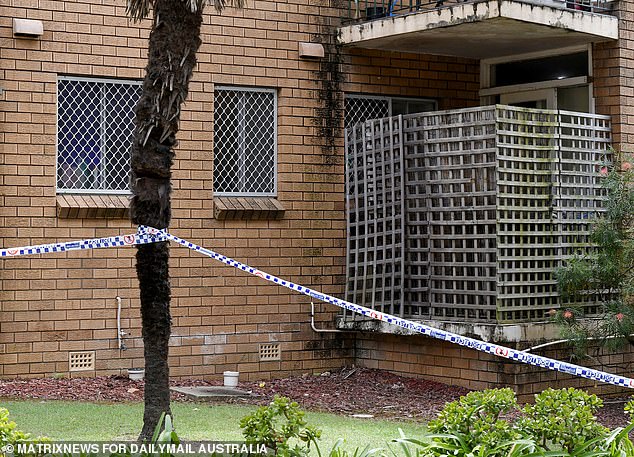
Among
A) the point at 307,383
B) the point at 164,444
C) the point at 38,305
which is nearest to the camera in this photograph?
the point at 164,444

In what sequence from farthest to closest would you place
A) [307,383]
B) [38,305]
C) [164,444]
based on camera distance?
[307,383], [38,305], [164,444]

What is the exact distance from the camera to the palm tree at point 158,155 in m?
8.50

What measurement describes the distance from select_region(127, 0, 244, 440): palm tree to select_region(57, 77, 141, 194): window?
14.1 ft

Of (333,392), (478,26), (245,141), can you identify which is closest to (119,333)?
(333,392)

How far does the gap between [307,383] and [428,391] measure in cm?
156

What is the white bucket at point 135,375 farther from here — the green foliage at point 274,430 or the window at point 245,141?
the green foliage at point 274,430

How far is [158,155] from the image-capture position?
8.60m

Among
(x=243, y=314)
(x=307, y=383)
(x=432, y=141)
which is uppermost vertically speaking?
(x=432, y=141)

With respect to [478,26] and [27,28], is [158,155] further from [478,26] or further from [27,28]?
[478,26]

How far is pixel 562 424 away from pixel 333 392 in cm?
684

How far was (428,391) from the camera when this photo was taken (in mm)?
12906

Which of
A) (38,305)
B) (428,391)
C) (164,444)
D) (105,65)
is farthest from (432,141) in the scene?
(164,444)

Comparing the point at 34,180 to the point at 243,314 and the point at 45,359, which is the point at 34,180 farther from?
the point at 243,314

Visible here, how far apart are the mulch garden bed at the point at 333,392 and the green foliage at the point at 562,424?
4860 millimetres
